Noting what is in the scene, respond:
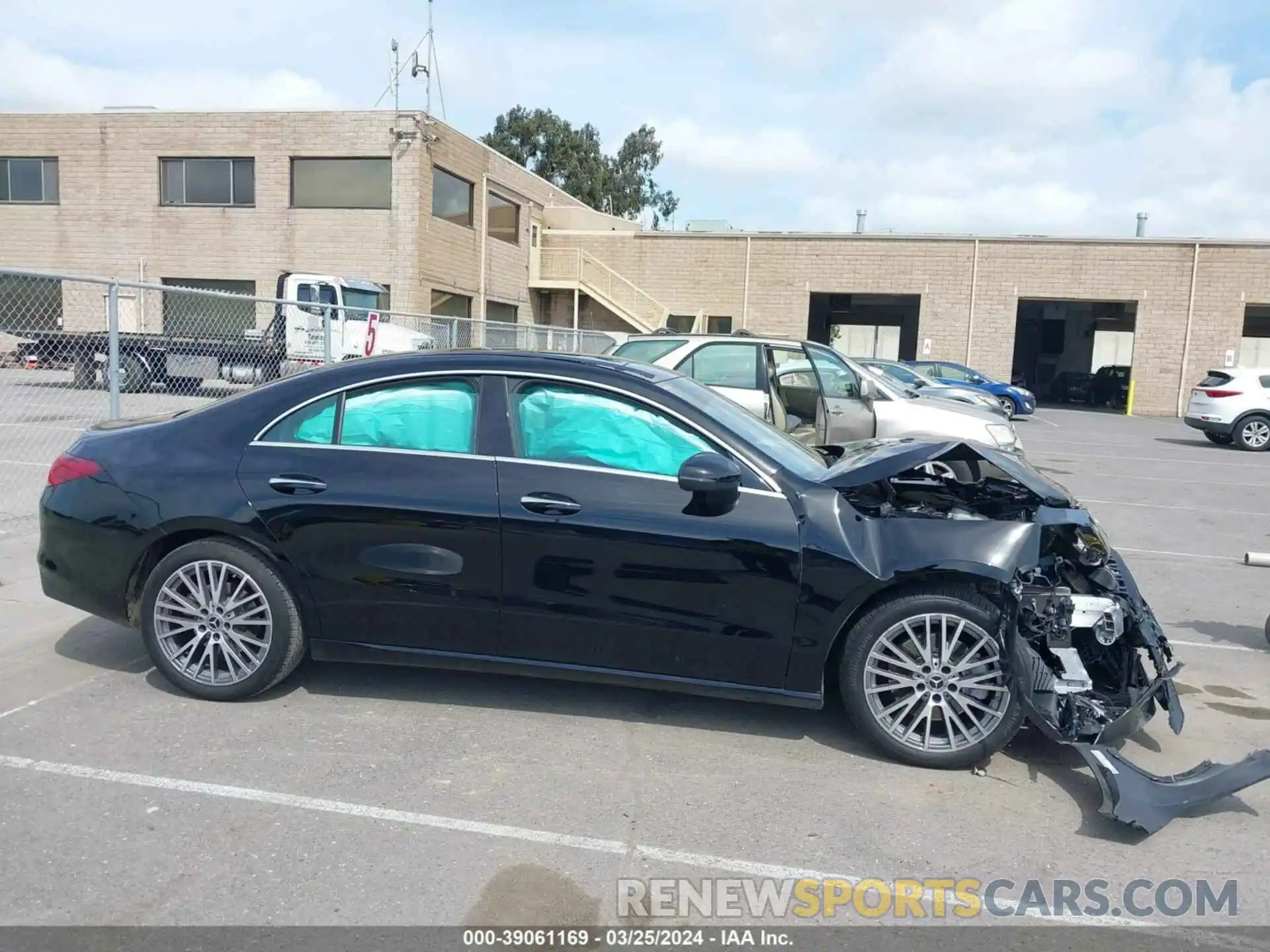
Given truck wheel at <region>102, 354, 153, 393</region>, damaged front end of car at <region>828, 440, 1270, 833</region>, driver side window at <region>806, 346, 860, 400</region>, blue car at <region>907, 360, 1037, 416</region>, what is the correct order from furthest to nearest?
blue car at <region>907, 360, 1037, 416</region>
truck wheel at <region>102, 354, 153, 393</region>
driver side window at <region>806, 346, 860, 400</region>
damaged front end of car at <region>828, 440, 1270, 833</region>

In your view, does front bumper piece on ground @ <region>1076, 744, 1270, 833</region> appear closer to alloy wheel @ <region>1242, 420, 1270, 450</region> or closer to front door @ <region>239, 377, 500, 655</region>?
front door @ <region>239, 377, 500, 655</region>

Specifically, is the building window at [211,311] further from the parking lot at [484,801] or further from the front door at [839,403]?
the parking lot at [484,801]

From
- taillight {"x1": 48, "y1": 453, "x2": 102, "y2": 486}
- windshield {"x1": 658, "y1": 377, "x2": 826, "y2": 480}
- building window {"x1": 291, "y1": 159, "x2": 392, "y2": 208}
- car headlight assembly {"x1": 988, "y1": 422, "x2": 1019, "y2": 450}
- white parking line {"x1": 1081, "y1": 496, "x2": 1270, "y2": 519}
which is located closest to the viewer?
windshield {"x1": 658, "y1": 377, "x2": 826, "y2": 480}

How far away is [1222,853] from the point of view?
139 inches

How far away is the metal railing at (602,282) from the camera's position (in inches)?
Result: 1310

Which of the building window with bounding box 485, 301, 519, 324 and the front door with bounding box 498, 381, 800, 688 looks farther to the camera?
the building window with bounding box 485, 301, 519, 324

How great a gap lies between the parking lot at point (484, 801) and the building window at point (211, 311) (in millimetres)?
18259

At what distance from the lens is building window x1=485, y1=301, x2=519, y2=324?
30859 mm

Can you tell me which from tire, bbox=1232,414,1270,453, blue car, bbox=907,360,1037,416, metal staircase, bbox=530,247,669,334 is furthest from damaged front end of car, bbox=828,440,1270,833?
metal staircase, bbox=530,247,669,334

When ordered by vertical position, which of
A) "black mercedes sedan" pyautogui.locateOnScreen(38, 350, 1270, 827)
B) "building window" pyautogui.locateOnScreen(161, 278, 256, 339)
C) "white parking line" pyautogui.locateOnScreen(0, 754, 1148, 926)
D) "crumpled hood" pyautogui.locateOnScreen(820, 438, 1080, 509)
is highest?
"building window" pyautogui.locateOnScreen(161, 278, 256, 339)

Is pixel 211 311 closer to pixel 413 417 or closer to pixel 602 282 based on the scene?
pixel 602 282

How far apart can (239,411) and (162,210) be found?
25225mm

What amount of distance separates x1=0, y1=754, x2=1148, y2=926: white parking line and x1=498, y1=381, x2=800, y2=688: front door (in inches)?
37.0

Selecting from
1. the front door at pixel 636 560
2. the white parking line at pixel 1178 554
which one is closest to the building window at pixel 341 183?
the white parking line at pixel 1178 554
